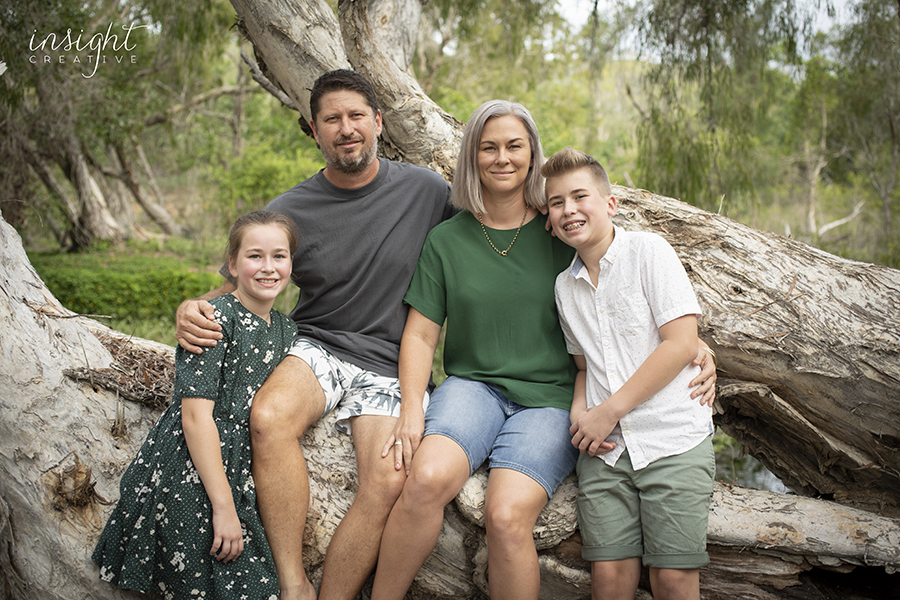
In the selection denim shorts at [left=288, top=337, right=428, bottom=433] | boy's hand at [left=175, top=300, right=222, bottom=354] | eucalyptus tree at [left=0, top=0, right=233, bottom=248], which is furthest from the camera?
eucalyptus tree at [left=0, top=0, right=233, bottom=248]

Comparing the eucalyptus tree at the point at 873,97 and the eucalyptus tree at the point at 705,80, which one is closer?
the eucalyptus tree at the point at 705,80

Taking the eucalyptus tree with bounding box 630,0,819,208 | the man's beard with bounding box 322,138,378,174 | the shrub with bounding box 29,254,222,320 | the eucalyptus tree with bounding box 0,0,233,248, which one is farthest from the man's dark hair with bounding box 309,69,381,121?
the shrub with bounding box 29,254,222,320

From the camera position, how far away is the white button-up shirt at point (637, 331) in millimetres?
2141

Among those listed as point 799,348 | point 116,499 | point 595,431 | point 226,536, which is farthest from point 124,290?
point 799,348

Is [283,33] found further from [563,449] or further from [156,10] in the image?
[156,10]

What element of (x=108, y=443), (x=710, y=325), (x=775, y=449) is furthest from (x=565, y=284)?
(x=108, y=443)

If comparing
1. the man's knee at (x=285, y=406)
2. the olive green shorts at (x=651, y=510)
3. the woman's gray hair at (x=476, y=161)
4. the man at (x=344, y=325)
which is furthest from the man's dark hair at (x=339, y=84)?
the olive green shorts at (x=651, y=510)

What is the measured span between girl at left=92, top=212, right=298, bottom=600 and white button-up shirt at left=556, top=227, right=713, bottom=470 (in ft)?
4.12

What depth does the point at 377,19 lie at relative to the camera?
4.14m

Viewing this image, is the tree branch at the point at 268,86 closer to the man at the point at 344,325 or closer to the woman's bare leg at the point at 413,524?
the man at the point at 344,325

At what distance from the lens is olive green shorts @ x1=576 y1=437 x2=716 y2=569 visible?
202 cm

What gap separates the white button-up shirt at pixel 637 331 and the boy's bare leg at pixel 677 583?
1.16 feet

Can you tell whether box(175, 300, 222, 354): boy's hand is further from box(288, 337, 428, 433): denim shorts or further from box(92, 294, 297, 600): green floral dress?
box(288, 337, 428, 433): denim shorts

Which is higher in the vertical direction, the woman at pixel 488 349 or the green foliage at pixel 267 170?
the green foliage at pixel 267 170
